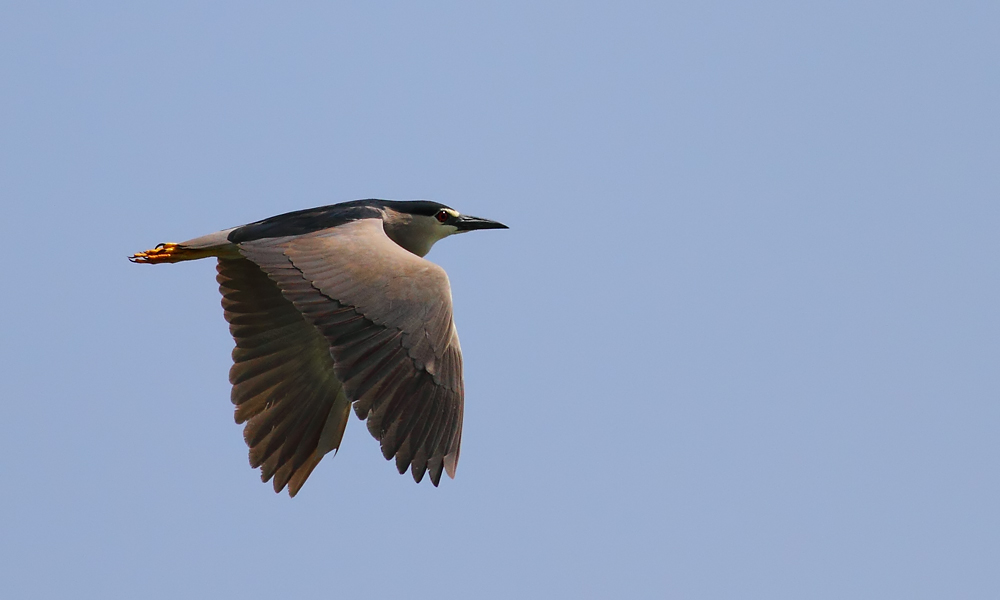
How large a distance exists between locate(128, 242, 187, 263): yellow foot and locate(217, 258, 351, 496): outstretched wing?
1.37 feet

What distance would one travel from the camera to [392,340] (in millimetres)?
8844

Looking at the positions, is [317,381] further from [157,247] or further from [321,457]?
[157,247]

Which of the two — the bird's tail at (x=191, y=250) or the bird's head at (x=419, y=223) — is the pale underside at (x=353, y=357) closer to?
the bird's tail at (x=191, y=250)

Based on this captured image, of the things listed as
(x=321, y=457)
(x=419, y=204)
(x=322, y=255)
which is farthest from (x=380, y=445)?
(x=419, y=204)

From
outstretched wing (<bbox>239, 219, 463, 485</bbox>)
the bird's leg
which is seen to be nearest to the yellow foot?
the bird's leg

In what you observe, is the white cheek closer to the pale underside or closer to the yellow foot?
the pale underside

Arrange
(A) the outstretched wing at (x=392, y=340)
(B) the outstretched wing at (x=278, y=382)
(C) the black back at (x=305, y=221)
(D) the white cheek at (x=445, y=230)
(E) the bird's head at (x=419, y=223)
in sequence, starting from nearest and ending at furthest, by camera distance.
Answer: (A) the outstretched wing at (x=392, y=340)
(C) the black back at (x=305, y=221)
(B) the outstretched wing at (x=278, y=382)
(E) the bird's head at (x=419, y=223)
(D) the white cheek at (x=445, y=230)

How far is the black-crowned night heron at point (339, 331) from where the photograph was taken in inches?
345

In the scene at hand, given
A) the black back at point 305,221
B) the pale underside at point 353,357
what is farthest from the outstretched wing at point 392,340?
the black back at point 305,221

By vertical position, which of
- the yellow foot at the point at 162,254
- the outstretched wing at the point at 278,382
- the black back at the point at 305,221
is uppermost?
the black back at the point at 305,221

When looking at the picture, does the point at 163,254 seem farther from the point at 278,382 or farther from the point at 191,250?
the point at 278,382

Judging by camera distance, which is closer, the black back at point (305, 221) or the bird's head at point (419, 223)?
the black back at point (305, 221)

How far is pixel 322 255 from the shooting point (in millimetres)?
9586

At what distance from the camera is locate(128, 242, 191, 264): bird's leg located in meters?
10.9
